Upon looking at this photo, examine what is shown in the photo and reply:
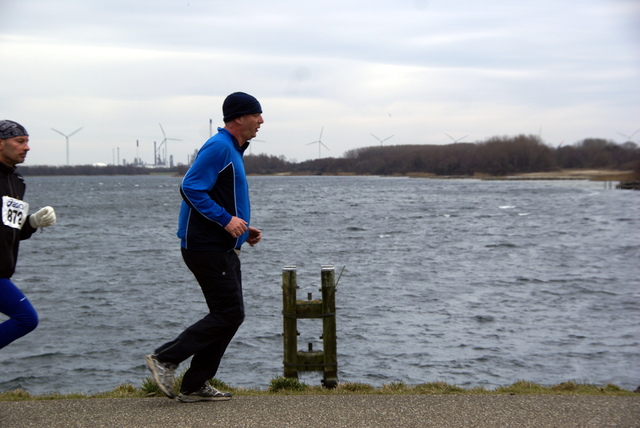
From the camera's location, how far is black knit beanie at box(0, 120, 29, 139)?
4883 mm

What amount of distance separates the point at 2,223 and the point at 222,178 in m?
1.46

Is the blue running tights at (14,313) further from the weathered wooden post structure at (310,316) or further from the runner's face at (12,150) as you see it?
the weathered wooden post structure at (310,316)

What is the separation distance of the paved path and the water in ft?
19.9

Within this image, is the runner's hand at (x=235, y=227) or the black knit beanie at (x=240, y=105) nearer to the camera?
the runner's hand at (x=235, y=227)

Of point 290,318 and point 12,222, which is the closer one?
point 12,222

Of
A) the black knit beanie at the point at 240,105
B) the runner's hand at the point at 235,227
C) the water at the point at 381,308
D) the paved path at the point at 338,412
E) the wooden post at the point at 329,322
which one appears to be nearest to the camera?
the paved path at the point at 338,412

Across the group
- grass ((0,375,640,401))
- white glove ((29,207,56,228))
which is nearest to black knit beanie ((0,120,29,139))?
white glove ((29,207,56,228))

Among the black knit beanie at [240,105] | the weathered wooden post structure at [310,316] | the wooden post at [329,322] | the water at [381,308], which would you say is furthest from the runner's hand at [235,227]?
the water at [381,308]

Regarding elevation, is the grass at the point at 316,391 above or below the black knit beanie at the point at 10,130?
below

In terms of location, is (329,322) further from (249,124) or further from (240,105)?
(240,105)

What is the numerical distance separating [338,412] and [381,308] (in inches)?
595

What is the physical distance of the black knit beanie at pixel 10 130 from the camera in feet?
16.0

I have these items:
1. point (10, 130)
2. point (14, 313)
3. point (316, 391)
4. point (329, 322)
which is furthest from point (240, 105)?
point (329, 322)

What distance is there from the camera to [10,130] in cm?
490
